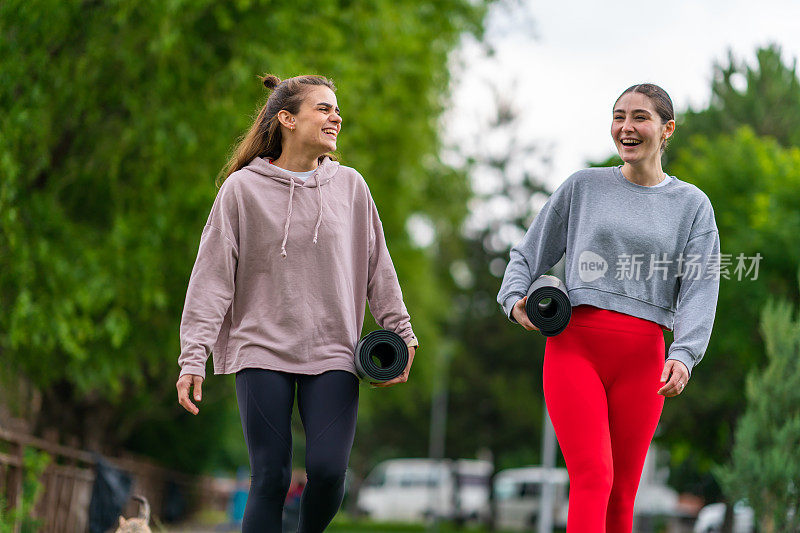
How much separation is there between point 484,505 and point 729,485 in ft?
134

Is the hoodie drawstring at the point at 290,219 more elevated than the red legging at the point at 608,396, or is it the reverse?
the hoodie drawstring at the point at 290,219

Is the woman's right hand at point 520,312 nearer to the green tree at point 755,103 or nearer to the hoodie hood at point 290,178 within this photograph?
the hoodie hood at point 290,178

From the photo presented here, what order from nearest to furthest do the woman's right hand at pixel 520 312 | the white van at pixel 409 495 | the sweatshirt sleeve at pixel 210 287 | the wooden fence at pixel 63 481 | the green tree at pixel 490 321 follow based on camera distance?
the sweatshirt sleeve at pixel 210 287 → the woman's right hand at pixel 520 312 → the wooden fence at pixel 63 481 → the green tree at pixel 490 321 → the white van at pixel 409 495

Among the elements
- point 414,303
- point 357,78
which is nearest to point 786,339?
A: point 357,78

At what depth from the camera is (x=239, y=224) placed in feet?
13.6

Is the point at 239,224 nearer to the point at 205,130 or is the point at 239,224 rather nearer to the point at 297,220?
the point at 297,220

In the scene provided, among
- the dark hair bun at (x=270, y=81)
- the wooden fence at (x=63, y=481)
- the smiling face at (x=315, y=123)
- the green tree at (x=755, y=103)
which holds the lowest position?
the wooden fence at (x=63, y=481)

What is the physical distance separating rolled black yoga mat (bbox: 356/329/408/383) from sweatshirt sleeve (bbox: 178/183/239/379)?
557 mm

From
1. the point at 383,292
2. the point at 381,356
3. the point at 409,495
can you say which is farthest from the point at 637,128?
the point at 409,495

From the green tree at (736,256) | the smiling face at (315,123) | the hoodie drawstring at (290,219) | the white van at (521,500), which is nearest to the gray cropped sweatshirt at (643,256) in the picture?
the hoodie drawstring at (290,219)

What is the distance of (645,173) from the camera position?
433 centimetres

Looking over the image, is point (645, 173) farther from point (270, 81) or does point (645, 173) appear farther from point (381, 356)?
point (270, 81)

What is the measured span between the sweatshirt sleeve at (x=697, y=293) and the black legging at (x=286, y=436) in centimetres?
130

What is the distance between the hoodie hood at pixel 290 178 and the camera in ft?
13.6
